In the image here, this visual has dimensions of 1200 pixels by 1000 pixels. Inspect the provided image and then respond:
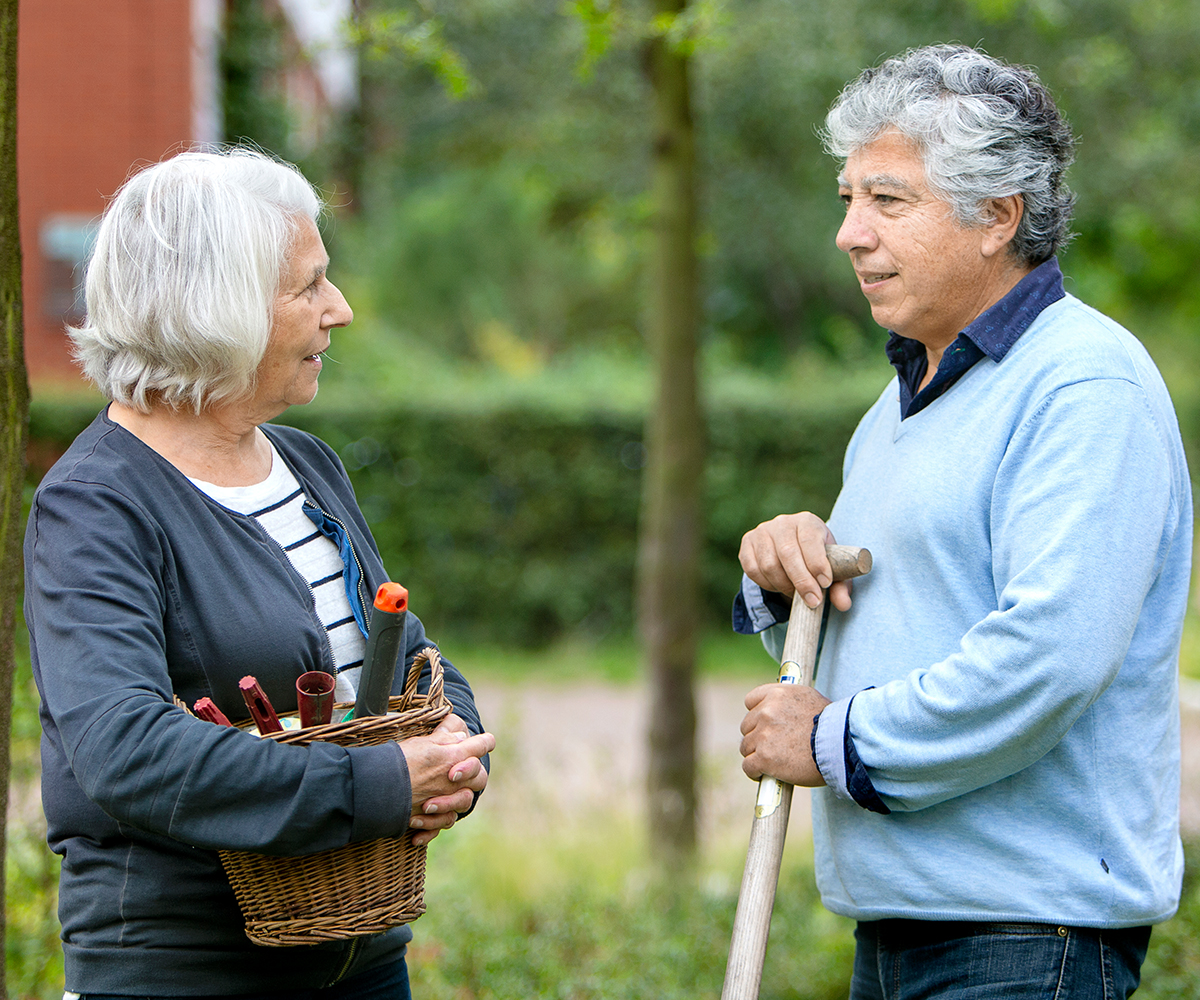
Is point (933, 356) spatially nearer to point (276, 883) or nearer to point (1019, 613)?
point (1019, 613)

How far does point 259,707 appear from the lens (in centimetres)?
153

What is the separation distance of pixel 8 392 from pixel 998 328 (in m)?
1.66

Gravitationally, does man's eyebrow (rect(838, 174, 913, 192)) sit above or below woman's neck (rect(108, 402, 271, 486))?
above

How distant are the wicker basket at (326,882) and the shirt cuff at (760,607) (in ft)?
2.62

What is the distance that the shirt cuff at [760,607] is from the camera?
2.19m

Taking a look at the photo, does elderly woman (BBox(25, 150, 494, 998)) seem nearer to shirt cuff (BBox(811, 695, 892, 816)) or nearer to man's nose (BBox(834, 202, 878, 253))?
shirt cuff (BBox(811, 695, 892, 816))

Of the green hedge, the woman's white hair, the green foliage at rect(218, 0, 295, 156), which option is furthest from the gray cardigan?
the green foliage at rect(218, 0, 295, 156)

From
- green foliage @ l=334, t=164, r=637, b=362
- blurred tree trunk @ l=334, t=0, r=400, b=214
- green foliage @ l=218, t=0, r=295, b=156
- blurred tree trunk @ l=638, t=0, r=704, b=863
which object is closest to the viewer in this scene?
blurred tree trunk @ l=638, t=0, r=704, b=863

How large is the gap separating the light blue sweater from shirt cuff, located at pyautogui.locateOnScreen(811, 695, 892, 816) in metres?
0.01

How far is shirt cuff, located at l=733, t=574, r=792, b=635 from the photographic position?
7.17 ft

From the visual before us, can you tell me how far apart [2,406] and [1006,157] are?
1.71 meters

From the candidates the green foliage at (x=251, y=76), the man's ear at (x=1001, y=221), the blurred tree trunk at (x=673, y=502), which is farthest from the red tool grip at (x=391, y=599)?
the green foliage at (x=251, y=76)

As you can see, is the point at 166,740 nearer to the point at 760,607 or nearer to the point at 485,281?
the point at 760,607

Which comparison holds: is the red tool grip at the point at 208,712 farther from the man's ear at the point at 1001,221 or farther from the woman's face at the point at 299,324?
the man's ear at the point at 1001,221
